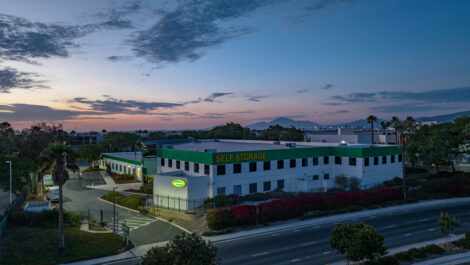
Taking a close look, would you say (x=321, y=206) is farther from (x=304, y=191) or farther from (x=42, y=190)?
(x=42, y=190)

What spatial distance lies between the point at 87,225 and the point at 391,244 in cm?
3456

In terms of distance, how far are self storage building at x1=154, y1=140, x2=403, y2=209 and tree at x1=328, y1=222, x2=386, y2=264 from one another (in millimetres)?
27795

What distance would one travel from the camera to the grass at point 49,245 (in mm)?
25859

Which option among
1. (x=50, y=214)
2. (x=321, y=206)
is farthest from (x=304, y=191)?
(x=50, y=214)

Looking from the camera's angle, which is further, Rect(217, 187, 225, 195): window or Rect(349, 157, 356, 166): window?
Rect(349, 157, 356, 166): window

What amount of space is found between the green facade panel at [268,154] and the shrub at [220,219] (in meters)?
12.3

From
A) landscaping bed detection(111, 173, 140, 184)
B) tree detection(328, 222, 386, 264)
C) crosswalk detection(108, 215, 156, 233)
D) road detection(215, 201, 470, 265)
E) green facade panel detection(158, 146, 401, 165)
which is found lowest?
crosswalk detection(108, 215, 156, 233)

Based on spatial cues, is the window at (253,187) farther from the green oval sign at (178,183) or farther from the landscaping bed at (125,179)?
the landscaping bed at (125,179)

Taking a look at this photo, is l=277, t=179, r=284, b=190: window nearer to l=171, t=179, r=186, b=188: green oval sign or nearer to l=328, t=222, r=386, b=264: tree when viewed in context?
l=171, t=179, r=186, b=188: green oval sign

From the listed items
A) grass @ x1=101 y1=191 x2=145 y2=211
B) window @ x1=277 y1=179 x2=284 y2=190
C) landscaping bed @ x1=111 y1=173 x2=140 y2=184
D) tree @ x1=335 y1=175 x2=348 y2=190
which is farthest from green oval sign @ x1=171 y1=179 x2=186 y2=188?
tree @ x1=335 y1=175 x2=348 y2=190

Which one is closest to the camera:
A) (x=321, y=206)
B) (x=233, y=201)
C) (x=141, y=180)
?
(x=321, y=206)

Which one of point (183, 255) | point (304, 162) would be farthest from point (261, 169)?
point (183, 255)

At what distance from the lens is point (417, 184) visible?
2360 inches

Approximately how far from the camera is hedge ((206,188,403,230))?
3647 centimetres
